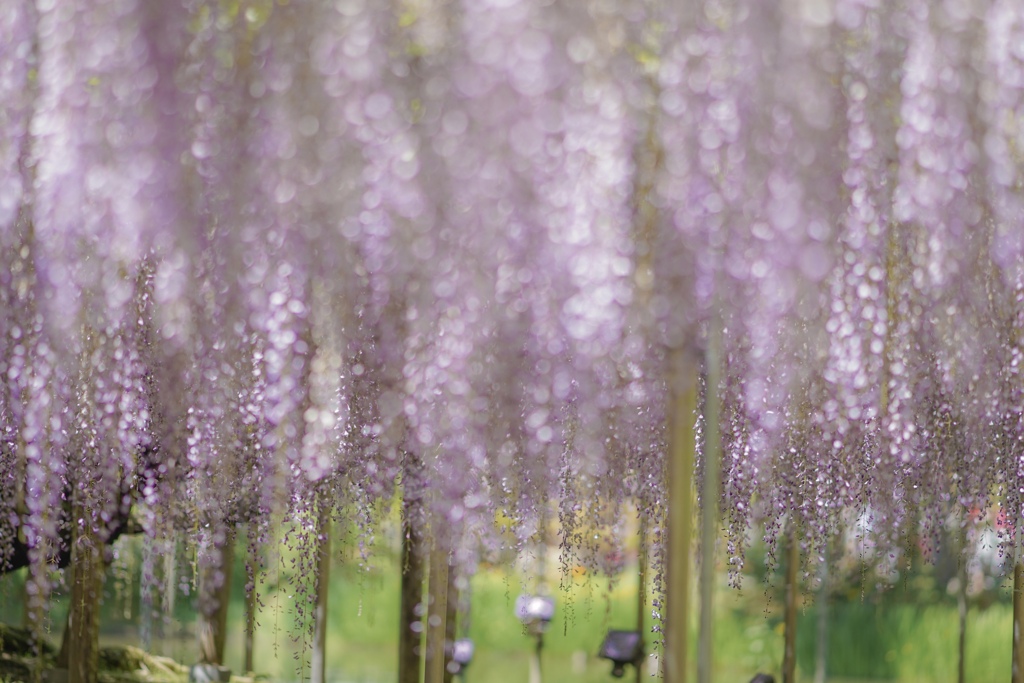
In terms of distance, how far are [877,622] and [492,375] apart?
13.1 feet

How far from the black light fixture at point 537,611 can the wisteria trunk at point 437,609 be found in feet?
6.28

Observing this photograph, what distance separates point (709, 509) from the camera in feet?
7.98

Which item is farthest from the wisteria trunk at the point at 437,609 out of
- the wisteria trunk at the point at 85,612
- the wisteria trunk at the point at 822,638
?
the wisteria trunk at the point at 822,638

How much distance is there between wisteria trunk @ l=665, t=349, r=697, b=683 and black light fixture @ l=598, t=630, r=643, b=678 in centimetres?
355

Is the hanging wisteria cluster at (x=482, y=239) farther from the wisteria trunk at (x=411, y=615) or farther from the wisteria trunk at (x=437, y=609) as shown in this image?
the wisteria trunk at (x=411, y=615)

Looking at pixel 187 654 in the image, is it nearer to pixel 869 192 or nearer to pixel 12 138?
pixel 12 138

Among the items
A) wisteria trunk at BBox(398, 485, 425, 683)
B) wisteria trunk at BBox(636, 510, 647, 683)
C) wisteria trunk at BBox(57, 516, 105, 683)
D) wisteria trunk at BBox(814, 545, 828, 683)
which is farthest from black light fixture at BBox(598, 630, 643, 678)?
wisteria trunk at BBox(57, 516, 105, 683)

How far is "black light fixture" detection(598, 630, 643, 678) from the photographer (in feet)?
19.4

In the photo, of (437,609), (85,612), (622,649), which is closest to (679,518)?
Answer: (437,609)

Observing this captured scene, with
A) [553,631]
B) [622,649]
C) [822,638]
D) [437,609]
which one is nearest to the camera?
[437,609]

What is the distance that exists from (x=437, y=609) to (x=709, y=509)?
1399 millimetres

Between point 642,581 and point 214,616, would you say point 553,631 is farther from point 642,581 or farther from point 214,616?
point 214,616

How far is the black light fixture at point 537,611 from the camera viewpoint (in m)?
5.76

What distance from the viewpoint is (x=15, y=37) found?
3172 mm
